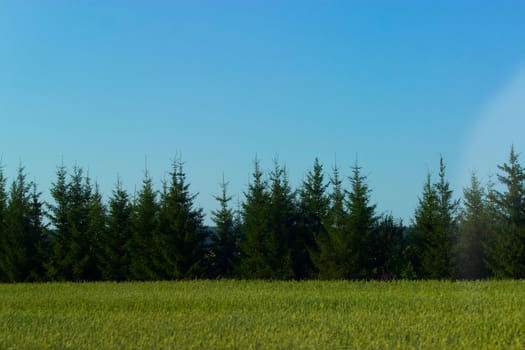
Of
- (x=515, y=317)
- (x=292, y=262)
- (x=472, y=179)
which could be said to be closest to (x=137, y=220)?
(x=292, y=262)

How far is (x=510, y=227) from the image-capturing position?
25625 mm

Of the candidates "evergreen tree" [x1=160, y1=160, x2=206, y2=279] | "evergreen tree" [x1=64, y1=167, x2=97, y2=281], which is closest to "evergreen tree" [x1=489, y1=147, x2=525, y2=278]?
"evergreen tree" [x1=160, y1=160, x2=206, y2=279]

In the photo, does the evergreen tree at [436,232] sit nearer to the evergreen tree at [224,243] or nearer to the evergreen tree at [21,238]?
the evergreen tree at [224,243]

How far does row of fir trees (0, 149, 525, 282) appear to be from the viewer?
26.3 meters

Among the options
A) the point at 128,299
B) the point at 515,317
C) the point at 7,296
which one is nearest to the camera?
the point at 515,317

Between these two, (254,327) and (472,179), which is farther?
(472,179)

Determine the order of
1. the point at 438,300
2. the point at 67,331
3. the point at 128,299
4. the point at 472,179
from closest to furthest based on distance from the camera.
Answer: the point at 67,331 < the point at 438,300 < the point at 128,299 < the point at 472,179

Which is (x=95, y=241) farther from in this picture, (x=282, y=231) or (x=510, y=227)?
(x=510, y=227)

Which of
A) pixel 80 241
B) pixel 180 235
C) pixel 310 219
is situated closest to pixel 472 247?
pixel 310 219

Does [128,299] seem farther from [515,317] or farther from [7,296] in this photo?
[515,317]

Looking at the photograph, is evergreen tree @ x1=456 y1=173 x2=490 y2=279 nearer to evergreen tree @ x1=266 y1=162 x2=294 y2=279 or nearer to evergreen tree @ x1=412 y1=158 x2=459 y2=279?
evergreen tree @ x1=412 y1=158 x2=459 y2=279

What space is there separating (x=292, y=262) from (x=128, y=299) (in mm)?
10426

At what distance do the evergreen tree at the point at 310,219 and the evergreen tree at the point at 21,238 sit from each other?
12.4m

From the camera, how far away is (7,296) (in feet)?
→ 67.8
